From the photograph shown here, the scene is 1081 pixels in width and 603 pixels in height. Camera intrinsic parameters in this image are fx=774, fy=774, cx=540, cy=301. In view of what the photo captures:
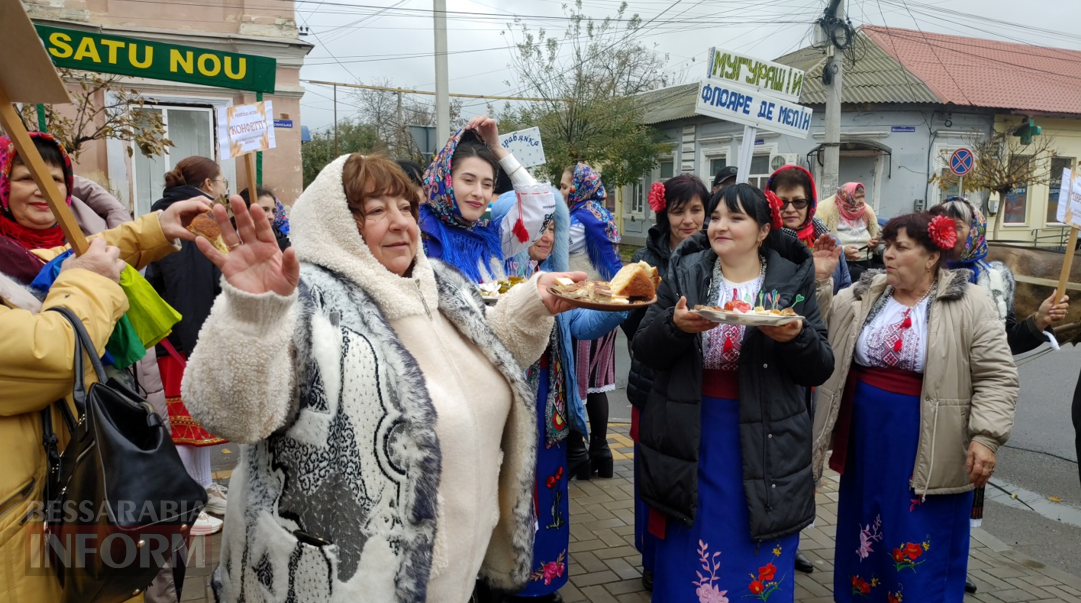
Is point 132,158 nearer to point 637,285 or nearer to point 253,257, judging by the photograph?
point 637,285

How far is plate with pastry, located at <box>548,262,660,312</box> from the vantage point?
A: 241 centimetres

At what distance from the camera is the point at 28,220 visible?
8.54 ft

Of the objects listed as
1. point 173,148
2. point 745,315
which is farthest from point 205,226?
point 173,148

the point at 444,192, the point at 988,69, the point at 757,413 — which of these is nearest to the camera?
the point at 757,413

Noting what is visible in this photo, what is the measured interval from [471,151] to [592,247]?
175 centimetres

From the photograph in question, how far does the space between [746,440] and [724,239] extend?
82 cm

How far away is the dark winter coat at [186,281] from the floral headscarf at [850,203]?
17.3 ft

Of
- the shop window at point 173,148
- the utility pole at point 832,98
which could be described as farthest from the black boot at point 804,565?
the shop window at point 173,148

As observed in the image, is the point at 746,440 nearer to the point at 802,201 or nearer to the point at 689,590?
the point at 689,590

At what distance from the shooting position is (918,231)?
11.5 ft

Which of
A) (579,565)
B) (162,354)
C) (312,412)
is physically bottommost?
(579,565)

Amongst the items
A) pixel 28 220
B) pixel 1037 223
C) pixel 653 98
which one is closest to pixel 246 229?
pixel 28 220

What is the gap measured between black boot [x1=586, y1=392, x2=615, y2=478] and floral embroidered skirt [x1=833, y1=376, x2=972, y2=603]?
2332mm

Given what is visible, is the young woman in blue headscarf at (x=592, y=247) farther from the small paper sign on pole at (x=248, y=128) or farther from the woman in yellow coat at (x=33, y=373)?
the woman in yellow coat at (x=33, y=373)
